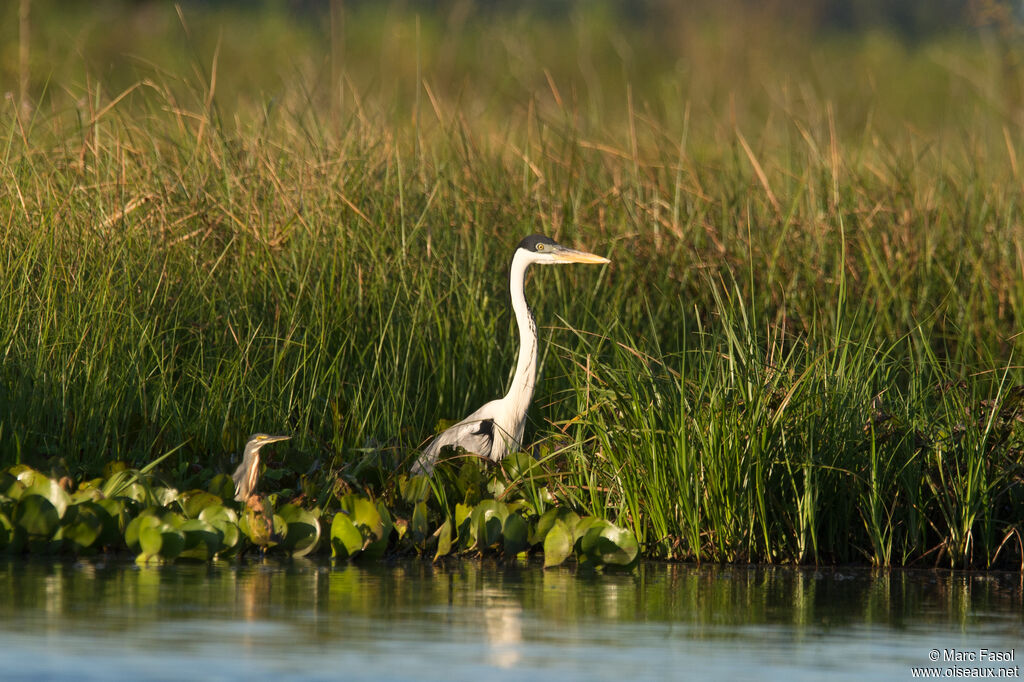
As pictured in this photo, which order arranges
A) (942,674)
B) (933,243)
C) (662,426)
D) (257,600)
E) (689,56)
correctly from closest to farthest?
1. (942,674)
2. (257,600)
3. (662,426)
4. (933,243)
5. (689,56)

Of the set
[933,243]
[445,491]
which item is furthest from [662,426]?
[933,243]

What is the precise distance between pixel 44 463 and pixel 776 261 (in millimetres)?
3910

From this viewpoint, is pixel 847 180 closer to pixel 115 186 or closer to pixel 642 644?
pixel 115 186

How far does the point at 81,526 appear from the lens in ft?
18.3

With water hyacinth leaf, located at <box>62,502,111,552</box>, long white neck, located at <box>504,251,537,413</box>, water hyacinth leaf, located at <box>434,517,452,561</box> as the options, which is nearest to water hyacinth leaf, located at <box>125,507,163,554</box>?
water hyacinth leaf, located at <box>62,502,111,552</box>

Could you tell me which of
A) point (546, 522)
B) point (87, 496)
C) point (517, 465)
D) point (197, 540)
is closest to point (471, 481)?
point (517, 465)

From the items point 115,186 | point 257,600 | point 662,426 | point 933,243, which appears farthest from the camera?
point 933,243

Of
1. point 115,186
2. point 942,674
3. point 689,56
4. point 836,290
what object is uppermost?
point 689,56

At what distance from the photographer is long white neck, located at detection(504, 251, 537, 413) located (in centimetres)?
661

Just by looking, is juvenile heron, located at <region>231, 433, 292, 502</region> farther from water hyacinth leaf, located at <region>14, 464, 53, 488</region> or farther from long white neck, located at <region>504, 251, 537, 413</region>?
long white neck, located at <region>504, 251, 537, 413</region>

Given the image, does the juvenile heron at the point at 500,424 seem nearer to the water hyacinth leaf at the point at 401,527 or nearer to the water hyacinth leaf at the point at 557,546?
the water hyacinth leaf at the point at 401,527

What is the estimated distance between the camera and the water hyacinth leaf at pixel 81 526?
557 centimetres

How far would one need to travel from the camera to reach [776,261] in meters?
8.20

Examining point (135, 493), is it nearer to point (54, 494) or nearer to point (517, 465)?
point (54, 494)
